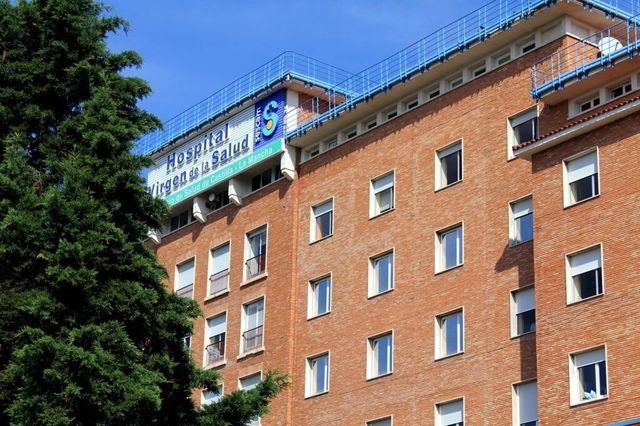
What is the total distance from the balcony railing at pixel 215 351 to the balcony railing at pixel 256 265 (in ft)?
9.85

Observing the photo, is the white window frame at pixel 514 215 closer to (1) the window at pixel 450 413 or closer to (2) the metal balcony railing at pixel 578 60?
(2) the metal balcony railing at pixel 578 60

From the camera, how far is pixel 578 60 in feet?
151

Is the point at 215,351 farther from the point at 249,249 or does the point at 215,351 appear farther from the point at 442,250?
the point at 442,250

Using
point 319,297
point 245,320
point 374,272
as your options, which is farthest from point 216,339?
point 374,272

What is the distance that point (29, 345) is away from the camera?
32438mm

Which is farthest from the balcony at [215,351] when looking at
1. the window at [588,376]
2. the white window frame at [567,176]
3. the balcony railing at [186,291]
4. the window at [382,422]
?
the window at [588,376]

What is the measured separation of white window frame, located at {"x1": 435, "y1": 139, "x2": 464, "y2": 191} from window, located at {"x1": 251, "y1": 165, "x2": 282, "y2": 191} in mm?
9300

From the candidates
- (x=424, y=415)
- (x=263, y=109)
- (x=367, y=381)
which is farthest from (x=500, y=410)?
(x=263, y=109)

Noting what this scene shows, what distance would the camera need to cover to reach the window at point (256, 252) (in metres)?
57.7

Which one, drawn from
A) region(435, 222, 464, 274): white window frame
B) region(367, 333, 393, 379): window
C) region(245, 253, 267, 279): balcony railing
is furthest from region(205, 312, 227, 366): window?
region(435, 222, 464, 274): white window frame

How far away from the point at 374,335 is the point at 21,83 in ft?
58.0

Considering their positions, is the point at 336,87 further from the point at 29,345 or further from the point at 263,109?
the point at 29,345

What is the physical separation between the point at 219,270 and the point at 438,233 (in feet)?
43.8

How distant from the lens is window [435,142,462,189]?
49.5 meters
